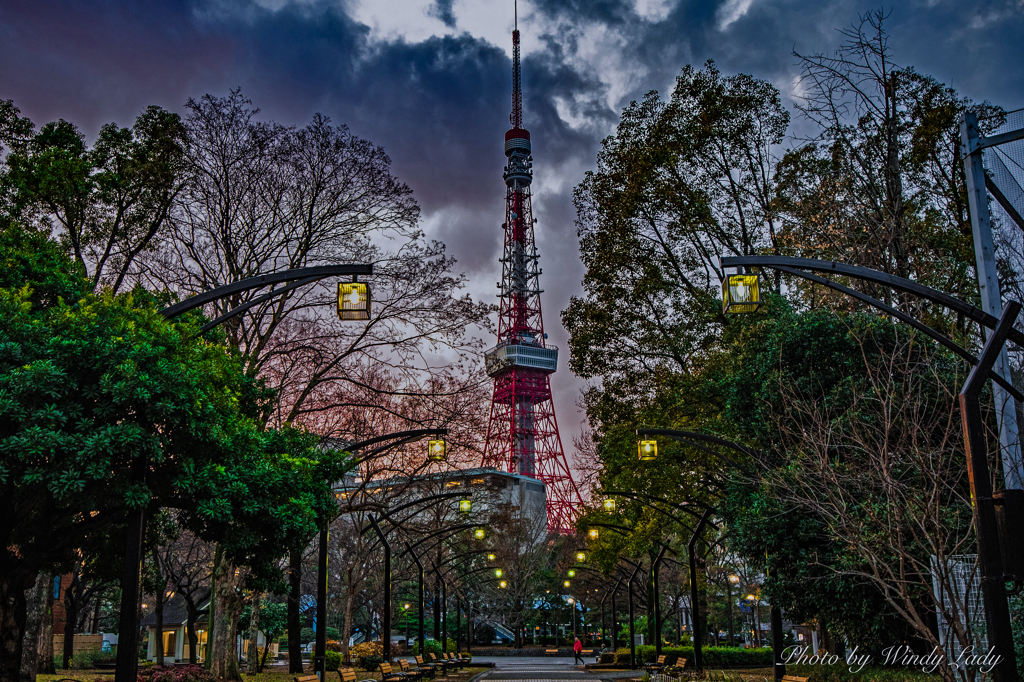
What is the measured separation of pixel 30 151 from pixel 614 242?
15173 mm

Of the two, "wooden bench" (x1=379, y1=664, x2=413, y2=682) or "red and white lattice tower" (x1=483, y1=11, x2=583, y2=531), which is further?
"red and white lattice tower" (x1=483, y1=11, x2=583, y2=531)

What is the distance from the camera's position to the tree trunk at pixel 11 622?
10852 millimetres

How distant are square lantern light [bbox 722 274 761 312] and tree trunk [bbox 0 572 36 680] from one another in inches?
390

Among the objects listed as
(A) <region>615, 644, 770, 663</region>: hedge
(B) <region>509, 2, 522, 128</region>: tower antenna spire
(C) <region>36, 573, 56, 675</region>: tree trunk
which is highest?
(B) <region>509, 2, 522, 128</region>: tower antenna spire

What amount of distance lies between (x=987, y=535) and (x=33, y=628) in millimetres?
16647

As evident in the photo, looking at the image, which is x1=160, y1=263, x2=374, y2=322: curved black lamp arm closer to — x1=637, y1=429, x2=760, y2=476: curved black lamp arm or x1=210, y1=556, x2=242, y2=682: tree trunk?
x1=637, y1=429, x2=760, y2=476: curved black lamp arm

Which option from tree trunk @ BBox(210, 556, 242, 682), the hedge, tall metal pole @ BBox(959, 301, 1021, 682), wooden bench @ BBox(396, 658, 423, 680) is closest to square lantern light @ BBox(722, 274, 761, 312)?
tall metal pole @ BBox(959, 301, 1021, 682)

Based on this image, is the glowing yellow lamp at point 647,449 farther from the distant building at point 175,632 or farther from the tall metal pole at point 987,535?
the distant building at point 175,632

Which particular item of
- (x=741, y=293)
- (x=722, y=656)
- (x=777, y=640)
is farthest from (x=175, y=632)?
(x=741, y=293)

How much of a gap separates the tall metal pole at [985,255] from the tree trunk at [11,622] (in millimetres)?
12318

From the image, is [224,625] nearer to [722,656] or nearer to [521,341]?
[722,656]

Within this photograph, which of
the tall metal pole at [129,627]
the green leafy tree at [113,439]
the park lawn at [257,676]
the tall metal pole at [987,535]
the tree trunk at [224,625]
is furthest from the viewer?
the park lawn at [257,676]

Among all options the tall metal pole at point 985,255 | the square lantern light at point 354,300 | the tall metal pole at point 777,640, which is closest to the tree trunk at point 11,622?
the square lantern light at point 354,300

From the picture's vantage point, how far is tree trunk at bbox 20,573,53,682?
1463 centimetres
